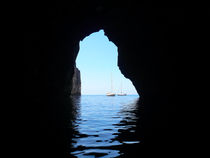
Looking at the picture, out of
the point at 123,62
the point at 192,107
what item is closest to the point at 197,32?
the point at 192,107

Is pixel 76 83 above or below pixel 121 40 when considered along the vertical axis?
below

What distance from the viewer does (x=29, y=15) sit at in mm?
8938

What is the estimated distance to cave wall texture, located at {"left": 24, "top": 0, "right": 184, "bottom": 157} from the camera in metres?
6.91

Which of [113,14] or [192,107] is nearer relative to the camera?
[192,107]

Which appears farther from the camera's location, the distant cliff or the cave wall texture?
the distant cliff

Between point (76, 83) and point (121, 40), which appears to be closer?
point (121, 40)

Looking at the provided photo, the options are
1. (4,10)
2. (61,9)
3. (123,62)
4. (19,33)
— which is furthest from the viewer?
(123,62)

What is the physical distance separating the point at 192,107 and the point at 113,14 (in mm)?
13356

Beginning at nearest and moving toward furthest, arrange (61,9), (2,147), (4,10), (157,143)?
(2,147) < (157,143) < (4,10) < (61,9)

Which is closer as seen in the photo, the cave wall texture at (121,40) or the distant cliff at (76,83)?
the cave wall texture at (121,40)

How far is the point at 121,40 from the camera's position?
Answer: 23.2 m

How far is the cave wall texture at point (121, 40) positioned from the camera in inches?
272

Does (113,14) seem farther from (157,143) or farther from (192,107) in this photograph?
(157,143)

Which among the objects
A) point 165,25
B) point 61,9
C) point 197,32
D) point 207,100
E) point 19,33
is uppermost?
point 61,9
